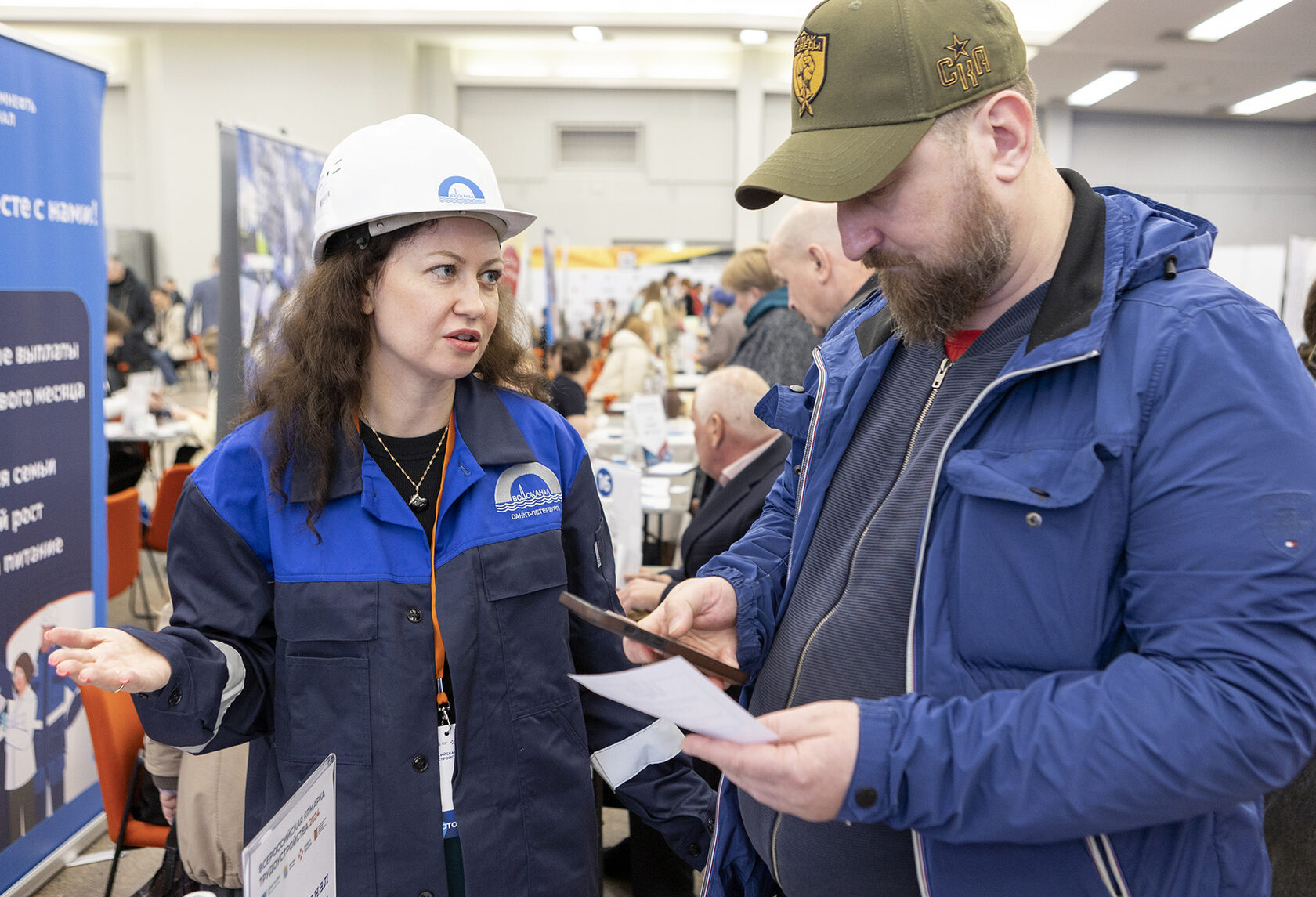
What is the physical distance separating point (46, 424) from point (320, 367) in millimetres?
1551

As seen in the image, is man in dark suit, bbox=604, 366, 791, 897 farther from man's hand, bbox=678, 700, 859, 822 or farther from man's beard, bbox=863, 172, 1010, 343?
man's hand, bbox=678, 700, 859, 822

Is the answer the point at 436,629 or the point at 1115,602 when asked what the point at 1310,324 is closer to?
the point at 1115,602

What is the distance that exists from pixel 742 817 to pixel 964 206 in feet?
2.85

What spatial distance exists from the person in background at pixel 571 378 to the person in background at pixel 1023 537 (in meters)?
3.85

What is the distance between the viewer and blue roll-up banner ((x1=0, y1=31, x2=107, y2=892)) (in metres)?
2.47

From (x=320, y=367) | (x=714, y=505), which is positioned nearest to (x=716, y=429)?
(x=714, y=505)

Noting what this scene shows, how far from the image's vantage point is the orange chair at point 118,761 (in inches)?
84.5

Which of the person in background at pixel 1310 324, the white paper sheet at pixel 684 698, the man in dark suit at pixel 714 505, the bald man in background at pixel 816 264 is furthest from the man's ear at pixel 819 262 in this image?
the white paper sheet at pixel 684 698

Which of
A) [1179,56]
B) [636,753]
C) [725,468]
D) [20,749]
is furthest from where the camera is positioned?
[1179,56]

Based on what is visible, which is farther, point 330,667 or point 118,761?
point 118,761

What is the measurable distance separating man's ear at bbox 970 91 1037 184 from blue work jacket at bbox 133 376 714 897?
0.85 metres

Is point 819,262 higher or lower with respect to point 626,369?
higher

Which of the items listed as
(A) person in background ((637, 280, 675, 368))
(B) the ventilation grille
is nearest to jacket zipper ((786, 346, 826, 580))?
(A) person in background ((637, 280, 675, 368))

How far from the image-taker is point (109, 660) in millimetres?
1174
